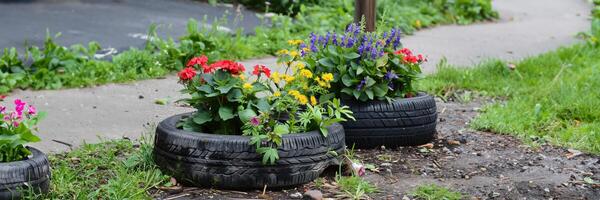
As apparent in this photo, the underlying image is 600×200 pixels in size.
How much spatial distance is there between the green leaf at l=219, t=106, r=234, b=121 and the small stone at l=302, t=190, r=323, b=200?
51 cm

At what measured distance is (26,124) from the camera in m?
4.05

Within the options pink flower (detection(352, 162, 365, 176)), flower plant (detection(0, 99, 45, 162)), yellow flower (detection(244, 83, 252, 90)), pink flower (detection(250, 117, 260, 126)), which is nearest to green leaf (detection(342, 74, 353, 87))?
pink flower (detection(352, 162, 365, 176))

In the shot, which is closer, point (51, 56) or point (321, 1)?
point (51, 56)

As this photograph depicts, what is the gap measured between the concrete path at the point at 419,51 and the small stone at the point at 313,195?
4.89ft

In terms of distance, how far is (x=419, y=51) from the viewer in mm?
9469

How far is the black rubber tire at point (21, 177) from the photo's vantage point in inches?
150

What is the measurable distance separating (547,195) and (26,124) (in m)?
2.45

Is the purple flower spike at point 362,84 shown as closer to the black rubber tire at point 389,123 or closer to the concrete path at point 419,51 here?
the black rubber tire at point 389,123

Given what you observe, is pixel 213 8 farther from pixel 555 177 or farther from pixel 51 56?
pixel 555 177

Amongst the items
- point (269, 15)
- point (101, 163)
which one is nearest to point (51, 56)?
point (101, 163)

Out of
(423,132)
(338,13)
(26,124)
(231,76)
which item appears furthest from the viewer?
(338,13)

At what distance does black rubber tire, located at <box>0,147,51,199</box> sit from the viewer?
3.82 meters

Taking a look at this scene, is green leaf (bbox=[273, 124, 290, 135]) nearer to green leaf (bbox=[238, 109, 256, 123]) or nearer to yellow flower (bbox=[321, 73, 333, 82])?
green leaf (bbox=[238, 109, 256, 123])

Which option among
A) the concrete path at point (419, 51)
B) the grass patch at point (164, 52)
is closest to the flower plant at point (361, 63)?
the grass patch at point (164, 52)
